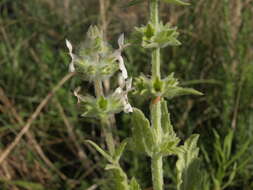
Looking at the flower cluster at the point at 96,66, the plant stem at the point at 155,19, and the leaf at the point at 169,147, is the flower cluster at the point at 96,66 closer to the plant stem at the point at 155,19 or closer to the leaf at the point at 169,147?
the plant stem at the point at 155,19

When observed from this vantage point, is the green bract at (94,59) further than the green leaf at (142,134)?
No

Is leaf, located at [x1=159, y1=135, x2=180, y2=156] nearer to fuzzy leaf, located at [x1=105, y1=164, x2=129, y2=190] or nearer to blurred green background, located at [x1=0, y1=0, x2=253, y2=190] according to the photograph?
fuzzy leaf, located at [x1=105, y1=164, x2=129, y2=190]

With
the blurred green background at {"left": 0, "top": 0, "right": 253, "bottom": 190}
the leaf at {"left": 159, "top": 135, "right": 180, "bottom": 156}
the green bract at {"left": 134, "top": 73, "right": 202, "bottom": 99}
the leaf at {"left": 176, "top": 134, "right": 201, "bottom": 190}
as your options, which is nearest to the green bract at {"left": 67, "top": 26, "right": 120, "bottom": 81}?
the green bract at {"left": 134, "top": 73, "right": 202, "bottom": 99}

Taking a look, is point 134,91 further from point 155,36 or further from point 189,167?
point 189,167

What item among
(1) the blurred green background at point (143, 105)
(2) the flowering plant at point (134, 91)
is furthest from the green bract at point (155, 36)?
(1) the blurred green background at point (143, 105)

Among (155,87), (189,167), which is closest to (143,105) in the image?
(189,167)
